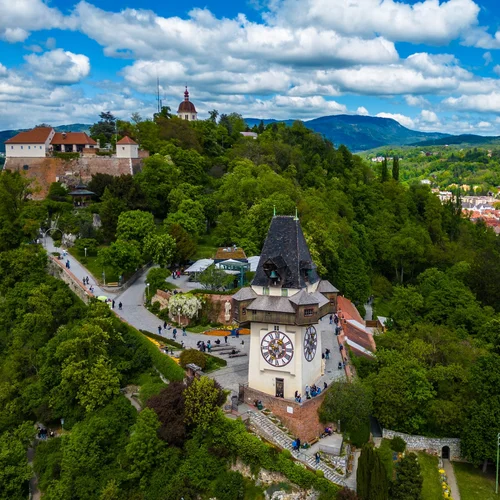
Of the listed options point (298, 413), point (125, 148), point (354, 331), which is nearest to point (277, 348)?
point (298, 413)

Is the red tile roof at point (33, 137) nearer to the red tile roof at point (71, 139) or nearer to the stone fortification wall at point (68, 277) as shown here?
the red tile roof at point (71, 139)

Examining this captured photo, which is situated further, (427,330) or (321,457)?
(427,330)

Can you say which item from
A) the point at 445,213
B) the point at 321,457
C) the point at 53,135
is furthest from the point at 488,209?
the point at 321,457

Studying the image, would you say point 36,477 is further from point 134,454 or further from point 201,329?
point 201,329

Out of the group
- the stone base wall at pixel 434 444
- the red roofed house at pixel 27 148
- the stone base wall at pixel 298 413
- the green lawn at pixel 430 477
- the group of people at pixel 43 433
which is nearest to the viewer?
the green lawn at pixel 430 477

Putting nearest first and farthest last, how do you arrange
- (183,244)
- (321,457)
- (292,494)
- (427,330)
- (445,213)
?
(292,494)
(321,457)
(427,330)
(183,244)
(445,213)

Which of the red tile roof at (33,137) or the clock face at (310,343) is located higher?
the red tile roof at (33,137)

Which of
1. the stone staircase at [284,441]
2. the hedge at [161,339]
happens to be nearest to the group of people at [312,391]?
the stone staircase at [284,441]
